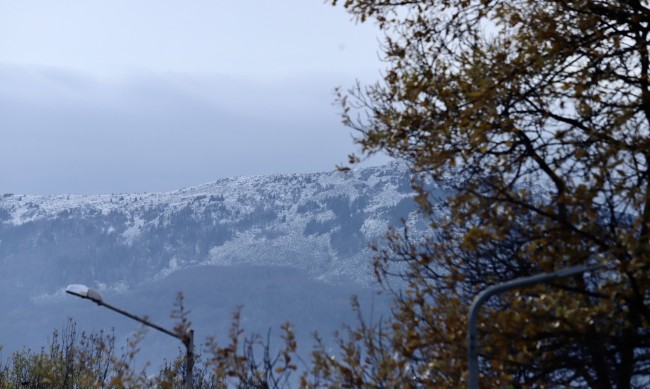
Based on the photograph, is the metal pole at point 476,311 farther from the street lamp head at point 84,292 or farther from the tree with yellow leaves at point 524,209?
the street lamp head at point 84,292

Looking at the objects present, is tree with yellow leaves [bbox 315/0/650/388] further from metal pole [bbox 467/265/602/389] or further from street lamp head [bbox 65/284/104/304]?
street lamp head [bbox 65/284/104/304]

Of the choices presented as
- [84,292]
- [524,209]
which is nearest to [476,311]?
[524,209]

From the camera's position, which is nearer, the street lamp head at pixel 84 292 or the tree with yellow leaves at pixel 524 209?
the tree with yellow leaves at pixel 524 209

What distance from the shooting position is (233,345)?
16.4 meters

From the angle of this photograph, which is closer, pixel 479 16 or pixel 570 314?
pixel 570 314

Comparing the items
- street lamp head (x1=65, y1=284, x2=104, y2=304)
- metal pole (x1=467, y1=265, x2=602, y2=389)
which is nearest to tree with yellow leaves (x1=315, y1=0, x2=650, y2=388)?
metal pole (x1=467, y1=265, x2=602, y2=389)

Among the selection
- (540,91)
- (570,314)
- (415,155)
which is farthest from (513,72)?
(570,314)

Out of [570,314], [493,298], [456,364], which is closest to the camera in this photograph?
[570,314]

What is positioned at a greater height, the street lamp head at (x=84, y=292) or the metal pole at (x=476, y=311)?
the street lamp head at (x=84, y=292)

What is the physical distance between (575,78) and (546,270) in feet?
10.0

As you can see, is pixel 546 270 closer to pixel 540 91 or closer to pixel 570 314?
pixel 570 314

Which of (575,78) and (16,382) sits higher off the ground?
(16,382)

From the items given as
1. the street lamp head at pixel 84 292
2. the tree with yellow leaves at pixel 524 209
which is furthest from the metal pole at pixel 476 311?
the street lamp head at pixel 84 292

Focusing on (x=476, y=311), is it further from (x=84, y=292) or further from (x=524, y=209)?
(x=84, y=292)
